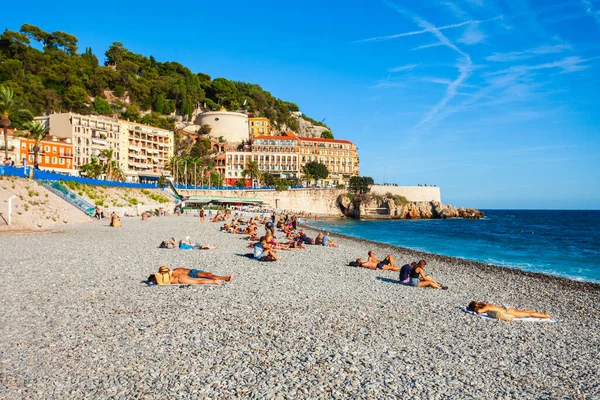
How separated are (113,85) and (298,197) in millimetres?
55243

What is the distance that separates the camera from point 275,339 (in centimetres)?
739

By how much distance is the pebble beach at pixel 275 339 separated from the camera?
224 inches

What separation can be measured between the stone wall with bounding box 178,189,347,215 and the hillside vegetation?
3344 cm

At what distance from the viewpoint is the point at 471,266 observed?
69.2 feet

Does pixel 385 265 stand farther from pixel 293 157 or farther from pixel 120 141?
pixel 293 157

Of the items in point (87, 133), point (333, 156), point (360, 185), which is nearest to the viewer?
point (87, 133)

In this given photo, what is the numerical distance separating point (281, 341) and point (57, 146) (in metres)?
67.5

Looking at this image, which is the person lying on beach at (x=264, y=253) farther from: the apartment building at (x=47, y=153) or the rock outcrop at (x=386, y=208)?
the rock outcrop at (x=386, y=208)

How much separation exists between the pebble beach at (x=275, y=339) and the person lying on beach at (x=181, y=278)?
37cm

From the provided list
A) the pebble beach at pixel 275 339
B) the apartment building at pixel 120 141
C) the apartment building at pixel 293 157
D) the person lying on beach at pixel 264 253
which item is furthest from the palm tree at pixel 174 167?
the pebble beach at pixel 275 339

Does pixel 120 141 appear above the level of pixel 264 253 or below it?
above

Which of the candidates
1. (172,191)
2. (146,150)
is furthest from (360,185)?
(146,150)

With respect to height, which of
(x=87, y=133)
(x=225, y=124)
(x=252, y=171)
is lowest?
(x=252, y=171)

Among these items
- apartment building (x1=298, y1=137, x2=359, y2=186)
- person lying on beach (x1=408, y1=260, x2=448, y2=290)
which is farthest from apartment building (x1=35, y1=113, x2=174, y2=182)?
person lying on beach (x1=408, y1=260, x2=448, y2=290)
